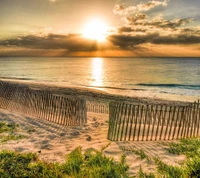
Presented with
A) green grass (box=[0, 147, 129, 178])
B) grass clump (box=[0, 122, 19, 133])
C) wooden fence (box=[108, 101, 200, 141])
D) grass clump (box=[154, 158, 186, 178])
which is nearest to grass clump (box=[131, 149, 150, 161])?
grass clump (box=[154, 158, 186, 178])

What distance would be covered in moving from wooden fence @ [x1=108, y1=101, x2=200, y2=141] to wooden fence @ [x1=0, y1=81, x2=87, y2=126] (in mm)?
2484

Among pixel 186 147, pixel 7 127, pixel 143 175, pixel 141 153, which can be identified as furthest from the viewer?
pixel 7 127

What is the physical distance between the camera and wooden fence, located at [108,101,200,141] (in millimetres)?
8297

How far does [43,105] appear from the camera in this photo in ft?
38.0

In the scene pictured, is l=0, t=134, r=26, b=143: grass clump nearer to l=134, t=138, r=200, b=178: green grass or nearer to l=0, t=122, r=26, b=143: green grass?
l=0, t=122, r=26, b=143: green grass

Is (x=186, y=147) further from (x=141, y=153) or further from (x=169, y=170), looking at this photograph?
(x=169, y=170)

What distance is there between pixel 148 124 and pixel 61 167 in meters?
4.18

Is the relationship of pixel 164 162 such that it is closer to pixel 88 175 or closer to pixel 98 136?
pixel 88 175

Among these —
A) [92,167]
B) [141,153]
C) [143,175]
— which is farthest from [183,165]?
[92,167]

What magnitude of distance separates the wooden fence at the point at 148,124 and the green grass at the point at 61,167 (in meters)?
2.03

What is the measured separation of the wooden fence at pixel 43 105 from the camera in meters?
10.5

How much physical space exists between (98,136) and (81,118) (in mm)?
1856

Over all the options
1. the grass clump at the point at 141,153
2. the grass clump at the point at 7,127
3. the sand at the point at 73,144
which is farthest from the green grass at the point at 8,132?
the grass clump at the point at 141,153

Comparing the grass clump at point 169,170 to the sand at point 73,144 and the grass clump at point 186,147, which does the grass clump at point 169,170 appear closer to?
the sand at point 73,144
